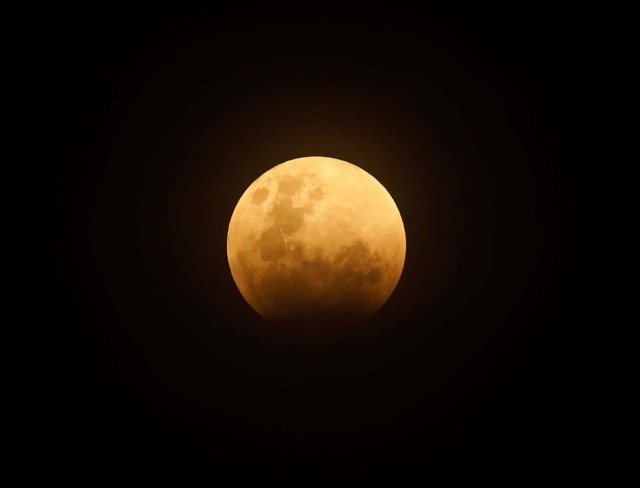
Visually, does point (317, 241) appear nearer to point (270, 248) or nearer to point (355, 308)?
point (270, 248)

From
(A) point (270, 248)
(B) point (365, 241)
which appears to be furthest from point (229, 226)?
(B) point (365, 241)

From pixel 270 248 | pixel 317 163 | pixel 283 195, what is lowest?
pixel 270 248

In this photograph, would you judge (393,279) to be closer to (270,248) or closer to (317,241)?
(317,241)

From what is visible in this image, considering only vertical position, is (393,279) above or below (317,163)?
below

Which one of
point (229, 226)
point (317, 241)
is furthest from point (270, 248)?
point (229, 226)

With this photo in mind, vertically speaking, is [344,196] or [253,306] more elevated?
[344,196]

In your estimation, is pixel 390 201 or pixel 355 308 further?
pixel 390 201
